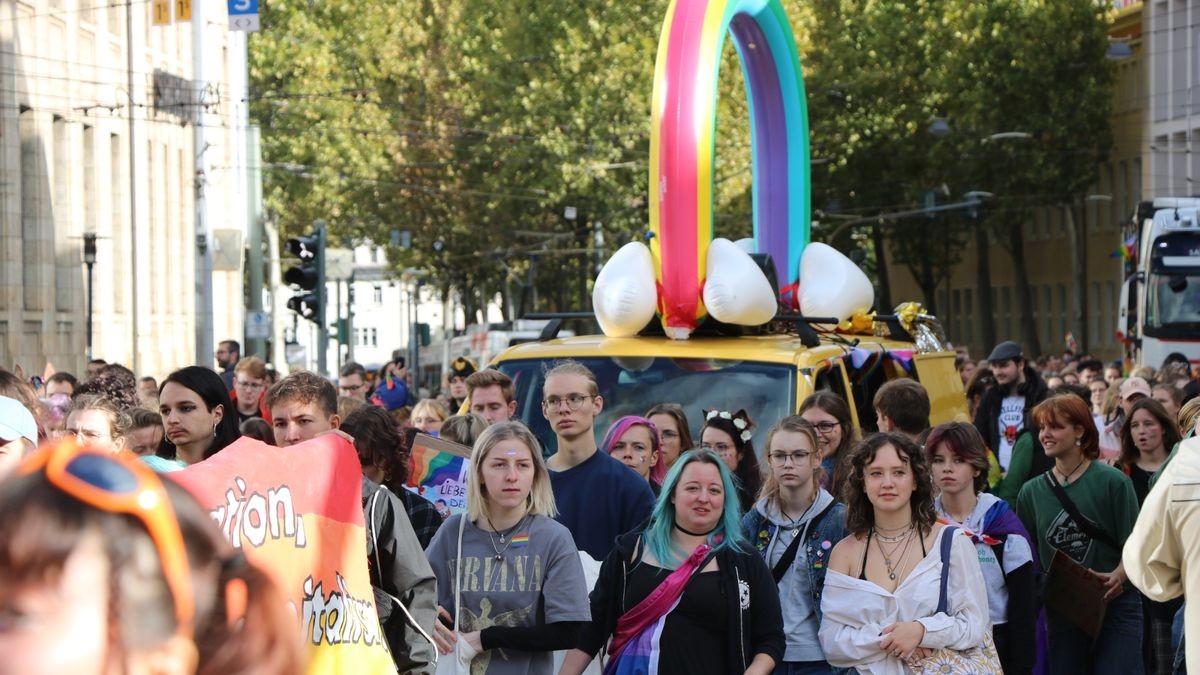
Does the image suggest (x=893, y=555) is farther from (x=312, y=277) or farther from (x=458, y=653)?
(x=312, y=277)

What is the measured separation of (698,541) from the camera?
6.76 m

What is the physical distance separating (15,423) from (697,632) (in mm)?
2402

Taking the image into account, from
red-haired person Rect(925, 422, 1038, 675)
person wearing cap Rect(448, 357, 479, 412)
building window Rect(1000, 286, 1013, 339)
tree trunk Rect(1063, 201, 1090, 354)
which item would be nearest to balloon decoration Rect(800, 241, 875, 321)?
person wearing cap Rect(448, 357, 479, 412)

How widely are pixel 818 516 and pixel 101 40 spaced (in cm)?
3217

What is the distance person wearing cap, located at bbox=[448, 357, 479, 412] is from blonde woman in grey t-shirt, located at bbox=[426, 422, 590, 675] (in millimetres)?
8180

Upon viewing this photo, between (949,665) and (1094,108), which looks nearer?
(949,665)

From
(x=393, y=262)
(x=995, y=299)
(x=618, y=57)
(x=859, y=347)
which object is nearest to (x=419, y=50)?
(x=618, y=57)

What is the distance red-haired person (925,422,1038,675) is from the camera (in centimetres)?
777

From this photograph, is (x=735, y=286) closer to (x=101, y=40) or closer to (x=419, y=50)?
(x=101, y=40)

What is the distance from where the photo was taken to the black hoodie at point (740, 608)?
6.57 m

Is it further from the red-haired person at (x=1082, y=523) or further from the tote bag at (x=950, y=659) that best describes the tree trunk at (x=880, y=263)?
the tote bag at (x=950, y=659)

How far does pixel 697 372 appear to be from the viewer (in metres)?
11.4

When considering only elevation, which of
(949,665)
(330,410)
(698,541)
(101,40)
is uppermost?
(101,40)

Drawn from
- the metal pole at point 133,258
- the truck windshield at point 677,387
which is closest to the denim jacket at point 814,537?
the truck windshield at point 677,387
